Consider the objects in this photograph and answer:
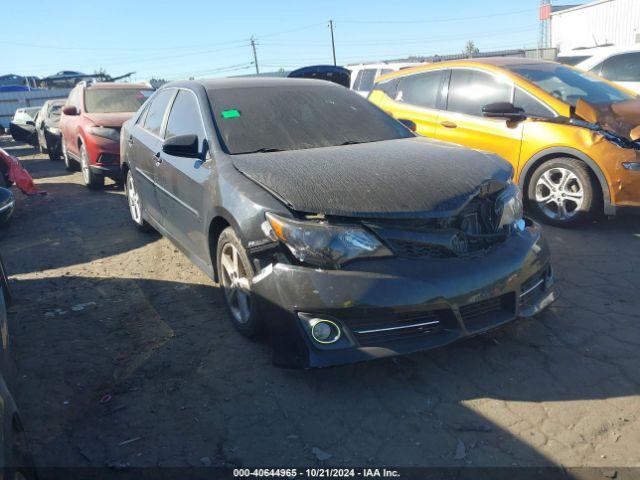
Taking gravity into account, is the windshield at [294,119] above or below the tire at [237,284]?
above

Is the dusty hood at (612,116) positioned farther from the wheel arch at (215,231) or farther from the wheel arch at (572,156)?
the wheel arch at (215,231)

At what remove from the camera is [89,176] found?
28.4ft

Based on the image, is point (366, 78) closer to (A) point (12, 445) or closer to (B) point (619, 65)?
(B) point (619, 65)

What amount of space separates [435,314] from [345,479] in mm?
922

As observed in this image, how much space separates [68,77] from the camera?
31.6 meters

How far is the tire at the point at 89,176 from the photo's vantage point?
858 centimetres

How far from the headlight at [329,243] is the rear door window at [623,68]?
822 centimetres

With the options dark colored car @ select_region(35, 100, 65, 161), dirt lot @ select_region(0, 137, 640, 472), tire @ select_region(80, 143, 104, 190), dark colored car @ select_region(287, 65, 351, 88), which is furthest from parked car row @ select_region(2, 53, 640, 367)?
dark colored car @ select_region(35, 100, 65, 161)

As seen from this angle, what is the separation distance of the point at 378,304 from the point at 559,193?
3.49 meters

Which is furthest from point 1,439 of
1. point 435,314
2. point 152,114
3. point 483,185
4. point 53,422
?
point 152,114

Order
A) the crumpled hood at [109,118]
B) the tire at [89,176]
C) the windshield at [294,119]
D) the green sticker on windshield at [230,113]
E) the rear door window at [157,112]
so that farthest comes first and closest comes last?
1. the tire at [89,176]
2. the crumpled hood at [109,118]
3. the rear door window at [157,112]
4. the green sticker on windshield at [230,113]
5. the windshield at [294,119]

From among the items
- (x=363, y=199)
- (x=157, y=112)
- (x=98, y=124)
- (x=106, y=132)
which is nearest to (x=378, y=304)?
(x=363, y=199)

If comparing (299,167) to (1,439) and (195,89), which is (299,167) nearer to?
(195,89)

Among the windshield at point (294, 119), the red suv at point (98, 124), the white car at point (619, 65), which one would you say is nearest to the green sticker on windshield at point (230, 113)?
the windshield at point (294, 119)
